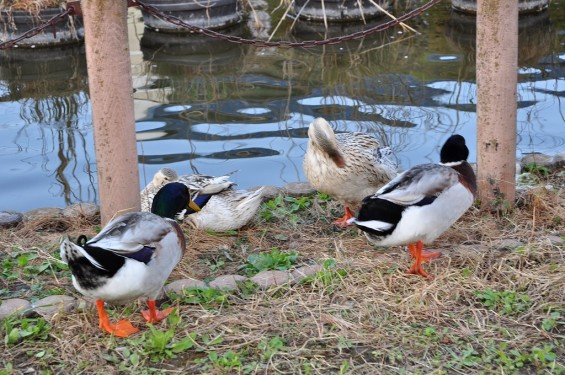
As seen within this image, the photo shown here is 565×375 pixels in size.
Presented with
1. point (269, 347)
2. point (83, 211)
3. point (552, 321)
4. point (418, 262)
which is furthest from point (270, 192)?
point (552, 321)

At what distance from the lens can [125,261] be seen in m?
3.79

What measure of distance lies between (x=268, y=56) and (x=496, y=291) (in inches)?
245

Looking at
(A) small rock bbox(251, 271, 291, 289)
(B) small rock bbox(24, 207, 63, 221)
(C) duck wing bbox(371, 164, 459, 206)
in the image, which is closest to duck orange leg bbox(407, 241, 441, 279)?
(C) duck wing bbox(371, 164, 459, 206)

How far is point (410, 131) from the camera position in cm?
765

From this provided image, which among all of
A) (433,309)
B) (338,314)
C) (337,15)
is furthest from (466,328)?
(337,15)

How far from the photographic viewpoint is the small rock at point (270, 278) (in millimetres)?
4355

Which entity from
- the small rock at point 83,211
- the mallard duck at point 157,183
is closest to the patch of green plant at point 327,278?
the mallard duck at point 157,183

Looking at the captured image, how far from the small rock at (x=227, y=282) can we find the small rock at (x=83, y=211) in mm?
1549

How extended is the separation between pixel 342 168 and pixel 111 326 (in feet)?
6.65

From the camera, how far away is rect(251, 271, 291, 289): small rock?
436 cm

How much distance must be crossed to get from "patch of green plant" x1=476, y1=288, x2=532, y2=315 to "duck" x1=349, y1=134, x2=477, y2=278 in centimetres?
33

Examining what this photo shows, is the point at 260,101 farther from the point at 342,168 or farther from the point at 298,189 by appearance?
the point at 342,168

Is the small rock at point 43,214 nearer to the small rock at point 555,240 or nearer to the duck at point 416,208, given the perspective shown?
the duck at point 416,208

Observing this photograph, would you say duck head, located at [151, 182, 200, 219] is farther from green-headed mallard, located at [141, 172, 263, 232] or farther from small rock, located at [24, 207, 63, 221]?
small rock, located at [24, 207, 63, 221]
